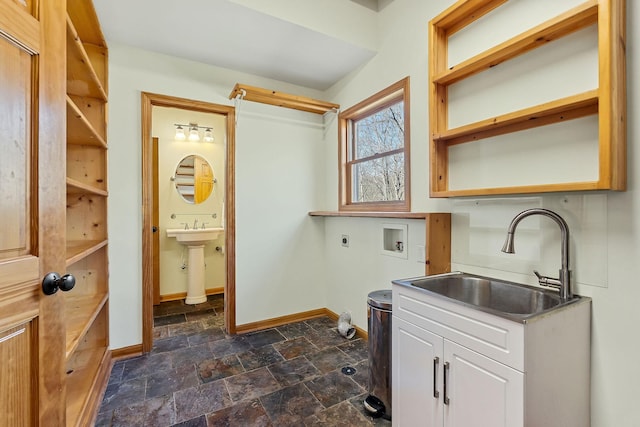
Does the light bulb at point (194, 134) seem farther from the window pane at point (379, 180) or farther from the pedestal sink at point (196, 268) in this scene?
the window pane at point (379, 180)

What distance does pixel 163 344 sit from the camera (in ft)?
8.86

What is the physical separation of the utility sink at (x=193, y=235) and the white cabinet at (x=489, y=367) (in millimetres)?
2967

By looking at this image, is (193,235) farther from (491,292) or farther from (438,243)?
(491,292)

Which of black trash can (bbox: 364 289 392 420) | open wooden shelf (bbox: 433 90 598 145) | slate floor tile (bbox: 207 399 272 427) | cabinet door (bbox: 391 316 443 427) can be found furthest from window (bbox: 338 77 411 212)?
slate floor tile (bbox: 207 399 272 427)

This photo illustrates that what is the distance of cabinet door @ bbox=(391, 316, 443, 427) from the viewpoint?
4.42 ft

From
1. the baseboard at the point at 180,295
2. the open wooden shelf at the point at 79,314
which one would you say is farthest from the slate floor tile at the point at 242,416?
the baseboard at the point at 180,295

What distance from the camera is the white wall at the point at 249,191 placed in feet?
8.13

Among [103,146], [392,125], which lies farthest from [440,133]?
[103,146]

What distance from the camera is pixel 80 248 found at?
1.82 metres

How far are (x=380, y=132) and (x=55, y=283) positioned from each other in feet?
8.40

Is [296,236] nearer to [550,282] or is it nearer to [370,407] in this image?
[370,407]

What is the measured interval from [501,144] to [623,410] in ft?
4.38

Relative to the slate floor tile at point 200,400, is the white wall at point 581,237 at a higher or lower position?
higher

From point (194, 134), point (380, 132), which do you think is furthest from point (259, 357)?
point (194, 134)
